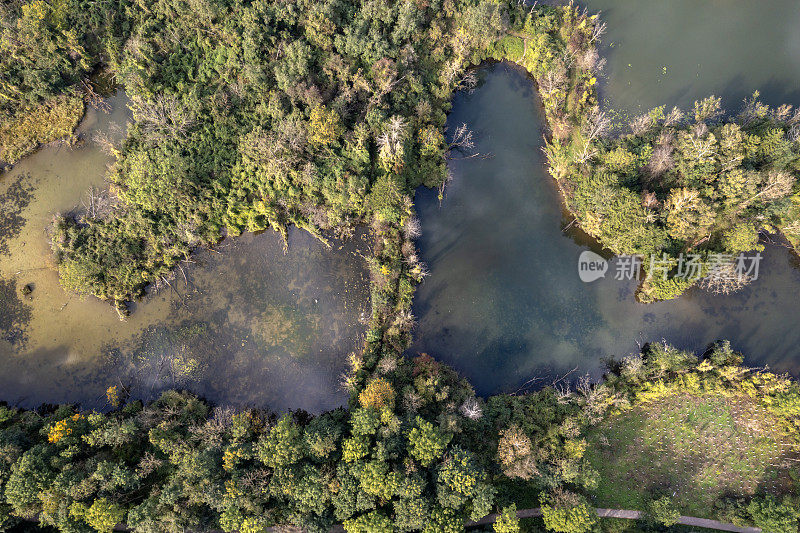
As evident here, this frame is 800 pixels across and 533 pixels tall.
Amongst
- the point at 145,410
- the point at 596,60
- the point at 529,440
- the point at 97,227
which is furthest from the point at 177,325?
the point at 596,60

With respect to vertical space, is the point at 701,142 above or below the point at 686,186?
above

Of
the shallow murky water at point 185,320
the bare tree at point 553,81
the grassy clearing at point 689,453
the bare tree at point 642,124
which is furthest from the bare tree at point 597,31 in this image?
the grassy clearing at point 689,453

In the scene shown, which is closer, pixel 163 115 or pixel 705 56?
pixel 163 115

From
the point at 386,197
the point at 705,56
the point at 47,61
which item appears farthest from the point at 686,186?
the point at 47,61

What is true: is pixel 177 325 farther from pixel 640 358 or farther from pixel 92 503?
pixel 640 358

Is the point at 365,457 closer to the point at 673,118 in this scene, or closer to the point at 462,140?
the point at 462,140

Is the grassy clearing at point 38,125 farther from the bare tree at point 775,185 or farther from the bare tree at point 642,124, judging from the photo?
the bare tree at point 775,185
